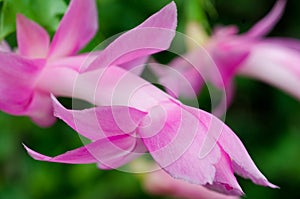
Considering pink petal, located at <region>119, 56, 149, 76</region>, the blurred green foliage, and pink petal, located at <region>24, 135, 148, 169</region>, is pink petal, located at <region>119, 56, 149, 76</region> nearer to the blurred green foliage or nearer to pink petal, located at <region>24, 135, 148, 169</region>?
pink petal, located at <region>24, 135, 148, 169</region>

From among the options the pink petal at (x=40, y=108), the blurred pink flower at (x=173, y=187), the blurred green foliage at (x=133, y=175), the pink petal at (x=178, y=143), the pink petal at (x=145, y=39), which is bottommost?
the blurred green foliage at (x=133, y=175)

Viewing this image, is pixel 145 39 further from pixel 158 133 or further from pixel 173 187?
pixel 173 187

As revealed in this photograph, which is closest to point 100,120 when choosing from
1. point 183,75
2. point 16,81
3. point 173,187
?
point 16,81

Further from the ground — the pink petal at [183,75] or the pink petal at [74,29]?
the pink petal at [74,29]

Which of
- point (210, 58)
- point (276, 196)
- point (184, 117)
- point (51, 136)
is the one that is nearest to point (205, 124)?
point (184, 117)

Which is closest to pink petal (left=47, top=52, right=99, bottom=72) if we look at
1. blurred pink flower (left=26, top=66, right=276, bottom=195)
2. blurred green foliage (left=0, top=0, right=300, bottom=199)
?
blurred pink flower (left=26, top=66, right=276, bottom=195)

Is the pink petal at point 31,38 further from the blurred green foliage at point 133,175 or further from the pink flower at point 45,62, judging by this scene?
the blurred green foliage at point 133,175

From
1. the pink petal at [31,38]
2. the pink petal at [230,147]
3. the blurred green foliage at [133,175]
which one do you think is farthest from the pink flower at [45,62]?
the blurred green foliage at [133,175]
